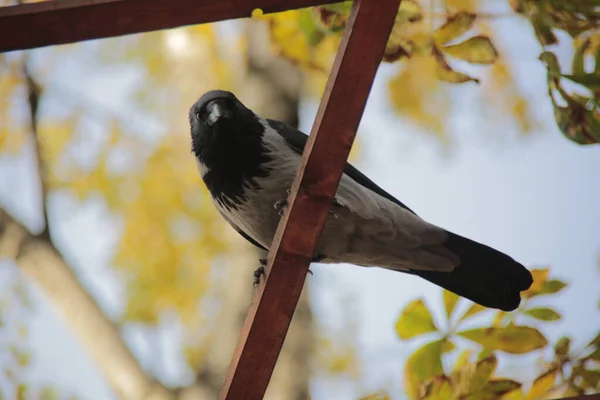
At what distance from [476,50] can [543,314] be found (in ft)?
2.64

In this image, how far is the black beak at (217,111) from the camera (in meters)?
2.78

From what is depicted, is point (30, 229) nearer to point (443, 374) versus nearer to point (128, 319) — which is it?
point (128, 319)

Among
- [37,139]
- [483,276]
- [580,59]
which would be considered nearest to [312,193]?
[580,59]

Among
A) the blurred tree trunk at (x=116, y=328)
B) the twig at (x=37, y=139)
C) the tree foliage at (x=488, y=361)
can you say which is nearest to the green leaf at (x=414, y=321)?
the tree foliage at (x=488, y=361)

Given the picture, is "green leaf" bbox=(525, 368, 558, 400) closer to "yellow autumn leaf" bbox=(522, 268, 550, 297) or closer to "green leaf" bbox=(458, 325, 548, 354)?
"green leaf" bbox=(458, 325, 548, 354)

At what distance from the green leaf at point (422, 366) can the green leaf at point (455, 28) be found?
901mm

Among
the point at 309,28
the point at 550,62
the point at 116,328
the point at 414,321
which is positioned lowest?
the point at 116,328

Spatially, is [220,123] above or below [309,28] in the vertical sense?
below

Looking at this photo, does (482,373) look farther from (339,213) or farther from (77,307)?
(77,307)

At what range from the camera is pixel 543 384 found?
A: 234 cm

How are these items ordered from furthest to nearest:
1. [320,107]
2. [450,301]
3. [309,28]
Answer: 1. [309,28]
2. [450,301]
3. [320,107]

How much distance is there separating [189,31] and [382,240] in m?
3.91

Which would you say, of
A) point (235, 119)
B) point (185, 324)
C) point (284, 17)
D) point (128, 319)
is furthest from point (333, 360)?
point (235, 119)

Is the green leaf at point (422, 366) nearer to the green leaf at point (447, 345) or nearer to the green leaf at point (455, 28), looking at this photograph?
the green leaf at point (447, 345)
